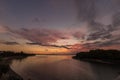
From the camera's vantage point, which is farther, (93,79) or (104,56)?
(104,56)

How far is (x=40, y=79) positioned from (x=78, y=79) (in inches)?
402

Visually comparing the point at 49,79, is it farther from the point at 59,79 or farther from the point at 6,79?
the point at 6,79

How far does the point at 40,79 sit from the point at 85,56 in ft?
490

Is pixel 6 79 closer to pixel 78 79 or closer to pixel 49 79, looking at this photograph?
pixel 49 79

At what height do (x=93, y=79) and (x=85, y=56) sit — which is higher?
(x=85, y=56)

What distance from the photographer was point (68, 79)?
129 ft

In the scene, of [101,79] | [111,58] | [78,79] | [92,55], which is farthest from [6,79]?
[92,55]

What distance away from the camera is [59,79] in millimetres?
39062

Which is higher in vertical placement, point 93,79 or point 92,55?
point 92,55

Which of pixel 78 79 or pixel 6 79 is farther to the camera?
pixel 78 79

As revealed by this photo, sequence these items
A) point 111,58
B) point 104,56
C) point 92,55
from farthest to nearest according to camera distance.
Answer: point 92,55 < point 104,56 < point 111,58

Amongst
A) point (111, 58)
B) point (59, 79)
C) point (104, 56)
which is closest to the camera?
point (59, 79)

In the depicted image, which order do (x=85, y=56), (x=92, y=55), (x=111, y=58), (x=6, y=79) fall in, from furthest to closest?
1. (x=85, y=56)
2. (x=92, y=55)
3. (x=111, y=58)
4. (x=6, y=79)

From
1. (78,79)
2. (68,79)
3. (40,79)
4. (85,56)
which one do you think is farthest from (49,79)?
(85,56)
